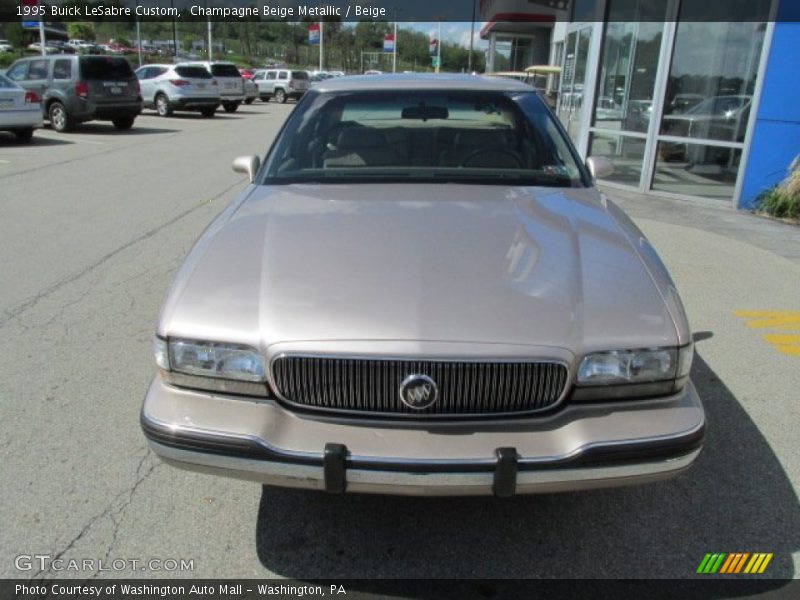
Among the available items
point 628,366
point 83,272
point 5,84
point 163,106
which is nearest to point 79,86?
point 5,84

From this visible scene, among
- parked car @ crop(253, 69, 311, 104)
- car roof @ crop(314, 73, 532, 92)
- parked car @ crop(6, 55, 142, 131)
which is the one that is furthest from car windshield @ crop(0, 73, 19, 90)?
parked car @ crop(253, 69, 311, 104)

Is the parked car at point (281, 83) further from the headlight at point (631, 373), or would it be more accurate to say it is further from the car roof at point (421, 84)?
the headlight at point (631, 373)

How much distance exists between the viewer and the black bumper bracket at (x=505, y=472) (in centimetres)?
206

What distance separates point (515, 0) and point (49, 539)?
39.7m

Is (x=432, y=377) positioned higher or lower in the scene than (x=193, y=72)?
lower

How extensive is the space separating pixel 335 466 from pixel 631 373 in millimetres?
1018

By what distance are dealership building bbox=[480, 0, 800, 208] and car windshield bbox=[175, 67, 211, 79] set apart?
15.2m

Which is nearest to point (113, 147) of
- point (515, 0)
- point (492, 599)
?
point (492, 599)

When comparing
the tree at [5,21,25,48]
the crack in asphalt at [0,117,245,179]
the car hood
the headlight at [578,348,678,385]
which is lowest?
the crack in asphalt at [0,117,245,179]

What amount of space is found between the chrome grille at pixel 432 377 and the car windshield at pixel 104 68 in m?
17.2

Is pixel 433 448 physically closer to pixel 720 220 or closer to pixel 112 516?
pixel 112 516

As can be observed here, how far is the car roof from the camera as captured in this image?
154 inches

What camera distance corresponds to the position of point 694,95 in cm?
949

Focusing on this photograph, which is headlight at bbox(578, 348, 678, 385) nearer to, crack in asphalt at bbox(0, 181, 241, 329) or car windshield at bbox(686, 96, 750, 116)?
crack in asphalt at bbox(0, 181, 241, 329)
